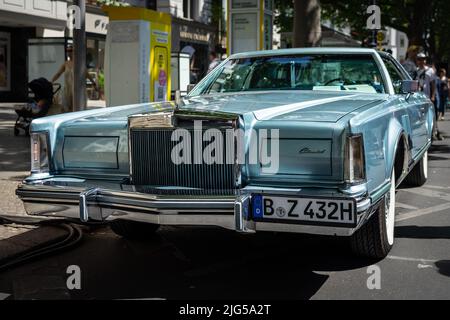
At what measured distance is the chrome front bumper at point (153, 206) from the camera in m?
3.72

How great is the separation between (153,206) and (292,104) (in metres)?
1.36

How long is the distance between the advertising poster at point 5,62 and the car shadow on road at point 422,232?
74.4 feet

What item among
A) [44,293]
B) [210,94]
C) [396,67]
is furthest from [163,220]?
[396,67]

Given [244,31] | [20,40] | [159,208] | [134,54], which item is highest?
[20,40]

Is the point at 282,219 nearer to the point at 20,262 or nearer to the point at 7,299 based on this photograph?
the point at 7,299

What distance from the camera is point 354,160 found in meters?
3.79

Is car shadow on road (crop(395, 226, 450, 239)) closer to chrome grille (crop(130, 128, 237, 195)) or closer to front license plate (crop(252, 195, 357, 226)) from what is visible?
front license plate (crop(252, 195, 357, 226))

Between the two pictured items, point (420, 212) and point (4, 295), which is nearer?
point (4, 295)

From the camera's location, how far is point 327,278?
14.5ft

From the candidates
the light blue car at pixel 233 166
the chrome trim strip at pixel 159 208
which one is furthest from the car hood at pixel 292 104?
the chrome trim strip at pixel 159 208

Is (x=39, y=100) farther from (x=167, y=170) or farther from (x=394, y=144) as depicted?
(x=394, y=144)

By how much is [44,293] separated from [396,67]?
456 centimetres

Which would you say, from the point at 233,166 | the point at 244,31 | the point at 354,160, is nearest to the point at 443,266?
the point at 354,160

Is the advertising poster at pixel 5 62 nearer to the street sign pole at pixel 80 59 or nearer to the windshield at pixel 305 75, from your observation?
the street sign pole at pixel 80 59
